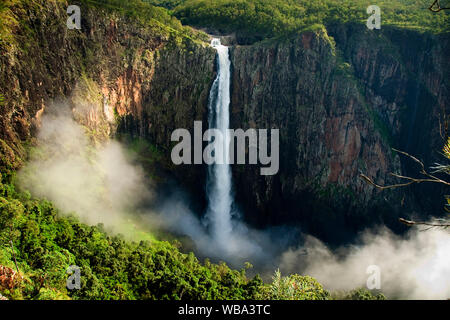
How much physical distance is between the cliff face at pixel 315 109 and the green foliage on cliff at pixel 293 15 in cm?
299

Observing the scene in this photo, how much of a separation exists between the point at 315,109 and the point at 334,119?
2.53 meters

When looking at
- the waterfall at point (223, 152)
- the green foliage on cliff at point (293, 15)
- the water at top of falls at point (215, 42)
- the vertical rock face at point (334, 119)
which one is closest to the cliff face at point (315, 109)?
the vertical rock face at point (334, 119)

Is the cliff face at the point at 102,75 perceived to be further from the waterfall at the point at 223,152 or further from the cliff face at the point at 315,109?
the waterfall at the point at 223,152

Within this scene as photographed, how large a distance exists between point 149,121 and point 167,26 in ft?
40.8

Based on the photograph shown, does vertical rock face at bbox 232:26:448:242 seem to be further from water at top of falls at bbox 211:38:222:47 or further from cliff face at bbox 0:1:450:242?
water at top of falls at bbox 211:38:222:47

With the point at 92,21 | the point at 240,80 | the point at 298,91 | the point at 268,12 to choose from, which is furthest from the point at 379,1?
the point at 92,21

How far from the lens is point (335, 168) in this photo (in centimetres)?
4328

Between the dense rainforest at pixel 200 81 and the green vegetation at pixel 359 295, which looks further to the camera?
the dense rainforest at pixel 200 81

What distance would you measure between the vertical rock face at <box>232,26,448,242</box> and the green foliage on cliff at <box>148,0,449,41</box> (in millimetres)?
3363

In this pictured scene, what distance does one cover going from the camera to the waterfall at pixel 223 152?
140ft

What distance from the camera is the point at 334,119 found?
42750 millimetres

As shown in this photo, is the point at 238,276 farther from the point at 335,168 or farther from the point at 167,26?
the point at 167,26

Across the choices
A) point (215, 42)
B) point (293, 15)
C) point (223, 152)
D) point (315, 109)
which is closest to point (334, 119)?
point (315, 109)

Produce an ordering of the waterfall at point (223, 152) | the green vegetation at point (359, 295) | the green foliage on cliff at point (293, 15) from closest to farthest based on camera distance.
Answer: the green vegetation at point (359, 295) → the waterfall at point (223, 152) → the green foliage on cliff at point (293, 15)
